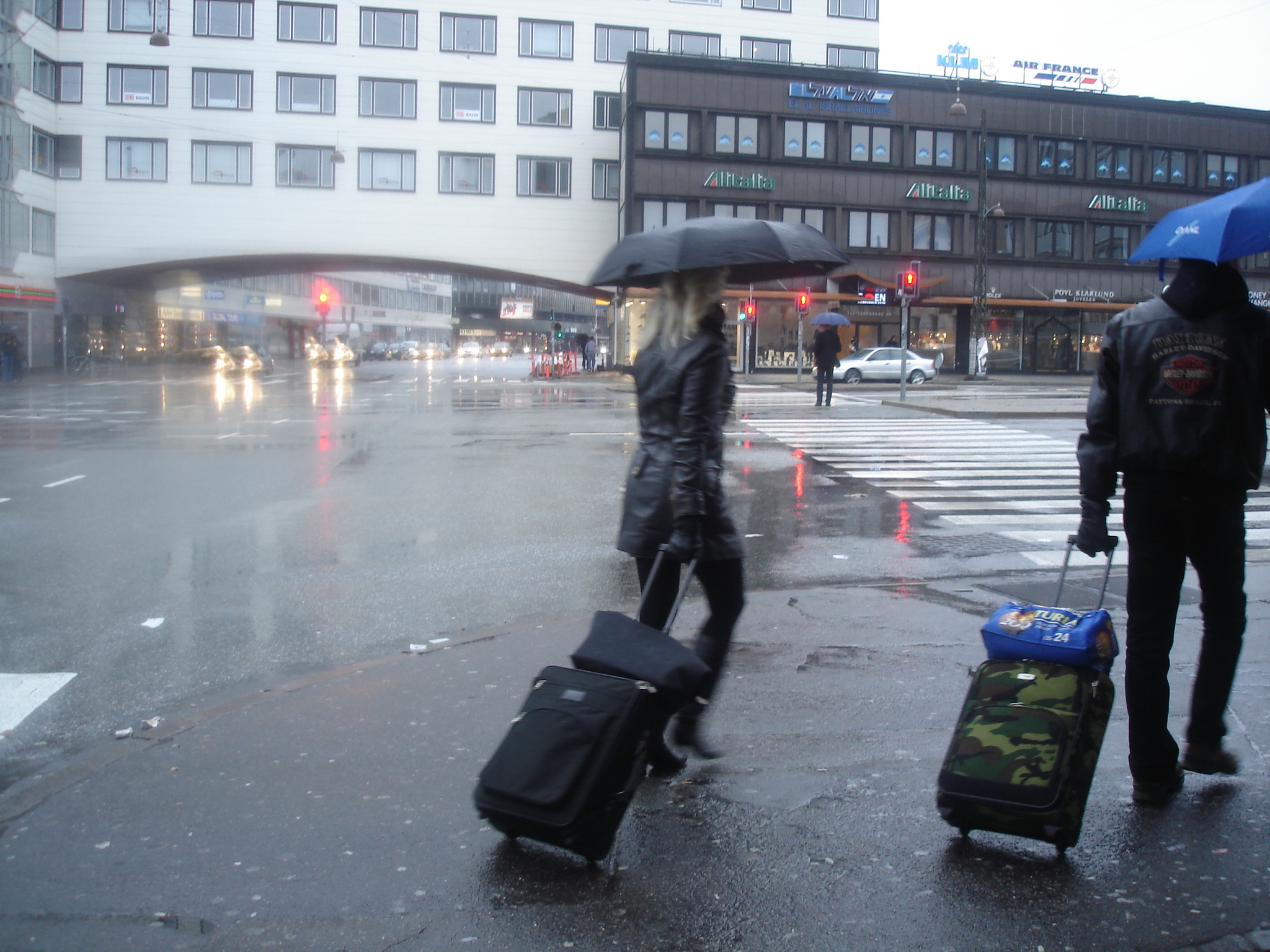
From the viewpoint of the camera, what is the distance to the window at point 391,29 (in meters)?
48.2

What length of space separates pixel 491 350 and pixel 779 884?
117m

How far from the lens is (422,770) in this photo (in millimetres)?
3994

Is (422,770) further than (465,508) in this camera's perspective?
No

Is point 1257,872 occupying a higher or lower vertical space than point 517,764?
lower

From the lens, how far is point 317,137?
1900 inches

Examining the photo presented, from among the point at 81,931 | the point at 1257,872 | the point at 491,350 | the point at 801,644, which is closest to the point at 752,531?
the point at 801,644

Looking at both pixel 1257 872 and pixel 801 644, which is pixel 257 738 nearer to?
pixel 801 644

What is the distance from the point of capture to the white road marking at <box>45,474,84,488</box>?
471 inches

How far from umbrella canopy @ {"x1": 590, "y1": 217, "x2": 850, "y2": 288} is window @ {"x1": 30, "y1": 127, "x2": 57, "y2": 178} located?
5055cm

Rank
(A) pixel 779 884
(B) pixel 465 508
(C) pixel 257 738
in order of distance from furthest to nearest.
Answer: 1. (B) pixel 465 508
2. (C) pixel 257 738
3. (A) pixel 779 884

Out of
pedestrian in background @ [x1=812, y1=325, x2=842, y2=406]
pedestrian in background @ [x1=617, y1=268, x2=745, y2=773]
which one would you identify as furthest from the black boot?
pedestrian in background @ [x1=812, y1=325, x2=842, y2=406]

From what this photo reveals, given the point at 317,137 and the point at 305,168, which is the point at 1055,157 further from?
the point at 305,168

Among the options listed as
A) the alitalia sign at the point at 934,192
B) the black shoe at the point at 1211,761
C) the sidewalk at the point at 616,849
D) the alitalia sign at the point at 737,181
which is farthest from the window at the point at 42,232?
the black shoe at the point at 1211,761

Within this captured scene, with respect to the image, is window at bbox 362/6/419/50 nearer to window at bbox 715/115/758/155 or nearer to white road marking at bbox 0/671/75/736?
window at bbox 715/115/758/155
